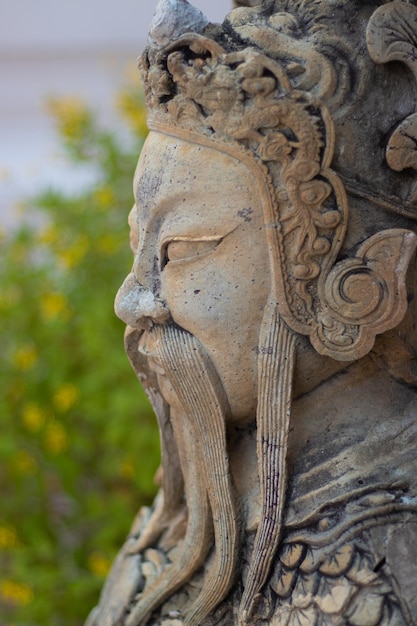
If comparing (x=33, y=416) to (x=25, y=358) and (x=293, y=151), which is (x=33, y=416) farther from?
(x=293, y=151)

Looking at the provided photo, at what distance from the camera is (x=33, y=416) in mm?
2855

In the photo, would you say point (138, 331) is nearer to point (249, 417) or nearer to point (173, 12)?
point (249, 417)

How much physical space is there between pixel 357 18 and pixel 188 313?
0.50m

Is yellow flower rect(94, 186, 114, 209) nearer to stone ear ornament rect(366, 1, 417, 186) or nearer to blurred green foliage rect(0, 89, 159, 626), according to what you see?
blurred green foliage rect(0, 89, 159, 626)

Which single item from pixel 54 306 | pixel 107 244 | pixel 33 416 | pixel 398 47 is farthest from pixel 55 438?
pixel 398 47

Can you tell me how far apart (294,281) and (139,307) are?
253 millimetres

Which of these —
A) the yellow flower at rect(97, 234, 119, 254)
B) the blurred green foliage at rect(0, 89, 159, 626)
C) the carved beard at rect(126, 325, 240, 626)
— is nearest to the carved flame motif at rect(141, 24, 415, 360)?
the carved beard at rect(126, 325, 240, 626)

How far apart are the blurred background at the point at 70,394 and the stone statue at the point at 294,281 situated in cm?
123

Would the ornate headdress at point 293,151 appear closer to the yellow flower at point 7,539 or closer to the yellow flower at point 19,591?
the yellow flower at point 19,591

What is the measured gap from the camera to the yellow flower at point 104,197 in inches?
116

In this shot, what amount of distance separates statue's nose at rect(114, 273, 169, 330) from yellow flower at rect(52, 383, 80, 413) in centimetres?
137

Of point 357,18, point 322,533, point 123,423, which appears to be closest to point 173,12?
point 357,18

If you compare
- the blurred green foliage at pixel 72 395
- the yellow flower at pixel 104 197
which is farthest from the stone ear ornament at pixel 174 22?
the yellow flower at pixel 104 197

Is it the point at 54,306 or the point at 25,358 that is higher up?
the point at 54,306
